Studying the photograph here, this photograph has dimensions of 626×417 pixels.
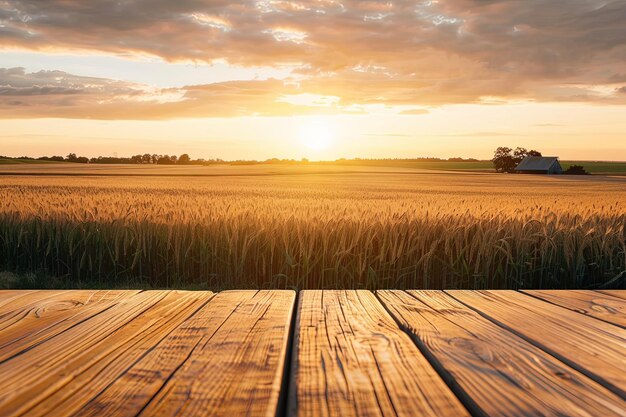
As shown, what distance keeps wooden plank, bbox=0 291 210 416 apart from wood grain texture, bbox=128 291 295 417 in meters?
0.12

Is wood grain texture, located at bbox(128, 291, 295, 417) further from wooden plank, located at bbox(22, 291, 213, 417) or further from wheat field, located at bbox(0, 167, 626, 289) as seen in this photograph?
wheat field, located at bbox(0, 167, 626, 289)

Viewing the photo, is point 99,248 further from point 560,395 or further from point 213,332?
point 560,395

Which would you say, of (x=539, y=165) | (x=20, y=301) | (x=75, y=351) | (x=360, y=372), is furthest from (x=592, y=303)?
(x=539, y=165)

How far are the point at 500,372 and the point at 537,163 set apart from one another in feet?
273

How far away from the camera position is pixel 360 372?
4.42 feet

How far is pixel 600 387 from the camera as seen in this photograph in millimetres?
1320

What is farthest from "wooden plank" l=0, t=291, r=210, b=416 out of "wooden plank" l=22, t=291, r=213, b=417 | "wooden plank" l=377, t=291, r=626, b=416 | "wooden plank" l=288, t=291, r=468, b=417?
"wooden plank" l=377, t=291, r=626, b=416

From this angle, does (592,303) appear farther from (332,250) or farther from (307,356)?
(332,250)

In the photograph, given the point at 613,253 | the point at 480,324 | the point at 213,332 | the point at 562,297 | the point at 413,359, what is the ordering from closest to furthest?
the point at 413,359, the point at 213,332, the point at 480,324, the point at 562,297, the point at 613,253

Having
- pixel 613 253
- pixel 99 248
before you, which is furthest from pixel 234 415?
pixel 613 253

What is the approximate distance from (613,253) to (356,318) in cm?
682

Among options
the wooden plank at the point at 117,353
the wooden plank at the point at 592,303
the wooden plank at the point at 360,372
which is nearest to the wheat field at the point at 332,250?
the wooden plank at the point at 592,303

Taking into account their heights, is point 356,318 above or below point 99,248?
above

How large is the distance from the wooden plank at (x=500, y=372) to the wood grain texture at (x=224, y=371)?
0.42 metres
